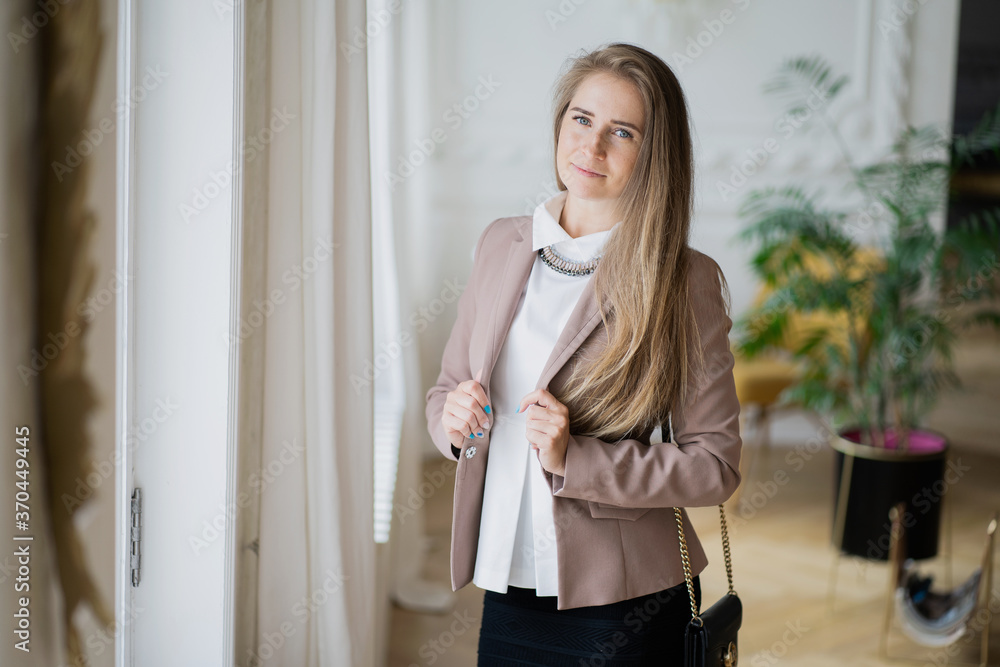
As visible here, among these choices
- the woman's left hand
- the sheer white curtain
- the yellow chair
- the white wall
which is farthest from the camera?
the white wall

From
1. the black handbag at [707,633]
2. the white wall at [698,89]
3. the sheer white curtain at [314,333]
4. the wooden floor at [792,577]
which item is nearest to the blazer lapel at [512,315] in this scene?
the black handbag at [707,633]

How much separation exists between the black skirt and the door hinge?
628 millimetres

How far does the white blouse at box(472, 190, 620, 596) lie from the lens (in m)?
1.35

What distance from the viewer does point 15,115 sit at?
3.84 ft

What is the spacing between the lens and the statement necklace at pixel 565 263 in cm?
136

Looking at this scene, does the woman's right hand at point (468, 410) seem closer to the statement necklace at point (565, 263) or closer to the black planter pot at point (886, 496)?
the statement necklace at point (565, 263)

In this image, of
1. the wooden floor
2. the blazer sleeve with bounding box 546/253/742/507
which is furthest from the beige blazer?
the wooden floor

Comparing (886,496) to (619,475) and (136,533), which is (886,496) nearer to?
(619,475)

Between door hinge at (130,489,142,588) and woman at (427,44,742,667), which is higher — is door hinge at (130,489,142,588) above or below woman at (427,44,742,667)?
below

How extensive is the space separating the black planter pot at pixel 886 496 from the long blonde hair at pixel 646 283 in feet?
7.52

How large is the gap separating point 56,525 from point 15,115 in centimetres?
61

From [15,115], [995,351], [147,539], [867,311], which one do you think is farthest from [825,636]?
[995,351]

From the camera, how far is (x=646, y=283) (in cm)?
126

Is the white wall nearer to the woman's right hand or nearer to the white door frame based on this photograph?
the white door frame
